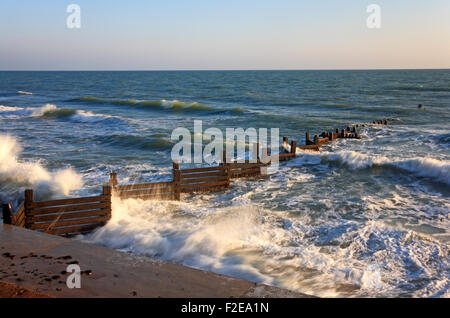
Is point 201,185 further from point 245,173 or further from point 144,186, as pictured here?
point 245,173

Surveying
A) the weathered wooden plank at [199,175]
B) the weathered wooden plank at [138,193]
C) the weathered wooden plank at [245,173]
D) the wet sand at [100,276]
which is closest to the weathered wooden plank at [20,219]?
the wet sand at [100,276]

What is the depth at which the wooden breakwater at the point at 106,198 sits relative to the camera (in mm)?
9977

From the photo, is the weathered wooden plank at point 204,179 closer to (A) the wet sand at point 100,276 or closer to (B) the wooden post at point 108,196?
(B) the wooden post at point 108,196

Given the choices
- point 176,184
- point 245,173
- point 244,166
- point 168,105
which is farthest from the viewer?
point 168,105

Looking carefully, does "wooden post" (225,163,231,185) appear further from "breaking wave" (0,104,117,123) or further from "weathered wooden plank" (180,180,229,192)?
"breaking wave" (0,104,117,123)

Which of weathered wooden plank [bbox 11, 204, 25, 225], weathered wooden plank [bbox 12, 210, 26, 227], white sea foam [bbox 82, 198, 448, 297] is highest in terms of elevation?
weathered wooden plank [bbox 11, 204, 25, 225]

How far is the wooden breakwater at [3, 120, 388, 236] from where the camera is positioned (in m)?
9.98

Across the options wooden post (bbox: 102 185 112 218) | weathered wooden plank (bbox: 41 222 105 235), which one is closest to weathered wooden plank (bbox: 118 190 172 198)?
wooden post (bbox: 102 185 112 218)

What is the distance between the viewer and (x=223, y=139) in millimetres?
30438

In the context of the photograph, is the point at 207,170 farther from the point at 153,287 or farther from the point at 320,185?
the point at 153,287

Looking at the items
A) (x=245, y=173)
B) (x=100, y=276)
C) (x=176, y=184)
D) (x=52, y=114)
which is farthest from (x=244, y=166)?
(x=52, y=114)

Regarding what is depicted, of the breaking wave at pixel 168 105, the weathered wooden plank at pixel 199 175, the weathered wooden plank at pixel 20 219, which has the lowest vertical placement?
the weathered wooden plank at pixel 20 219

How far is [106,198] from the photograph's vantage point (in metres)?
10.9

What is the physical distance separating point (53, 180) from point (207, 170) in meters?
6.20
